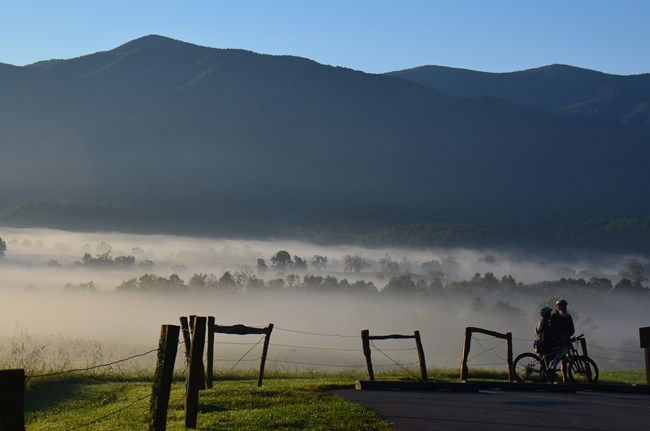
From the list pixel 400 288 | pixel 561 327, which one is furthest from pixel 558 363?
pixel 400 288

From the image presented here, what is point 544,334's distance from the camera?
28.8 m

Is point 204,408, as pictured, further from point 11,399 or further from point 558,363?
point 558,363

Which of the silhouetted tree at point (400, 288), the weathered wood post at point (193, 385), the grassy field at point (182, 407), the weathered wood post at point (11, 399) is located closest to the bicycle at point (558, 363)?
the grassy field at point (182, 407)

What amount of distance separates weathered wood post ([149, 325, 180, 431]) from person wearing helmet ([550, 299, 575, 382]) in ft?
47.5

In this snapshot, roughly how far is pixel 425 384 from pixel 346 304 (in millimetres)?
174291

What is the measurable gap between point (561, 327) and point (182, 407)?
477 inches

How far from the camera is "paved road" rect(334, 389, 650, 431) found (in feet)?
59.2

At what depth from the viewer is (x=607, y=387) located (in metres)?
26.6

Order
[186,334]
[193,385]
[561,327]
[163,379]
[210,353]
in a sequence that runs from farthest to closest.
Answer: [561,327] → [210,353] → [186,334] → [193,385] → [163,379]

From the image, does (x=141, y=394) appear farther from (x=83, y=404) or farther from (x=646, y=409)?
(x=646, y=409)

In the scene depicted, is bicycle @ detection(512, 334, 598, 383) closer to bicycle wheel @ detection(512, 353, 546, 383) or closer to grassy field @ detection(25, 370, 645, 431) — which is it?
bicycle wheel @ detection(512, 353, 546, 383)

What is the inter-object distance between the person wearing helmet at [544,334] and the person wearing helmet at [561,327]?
11 centimetres

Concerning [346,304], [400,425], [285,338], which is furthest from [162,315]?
[400,425]

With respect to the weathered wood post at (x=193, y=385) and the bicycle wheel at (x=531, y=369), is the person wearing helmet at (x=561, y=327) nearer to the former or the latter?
the bicycle wheel at (x=531, y=369)
